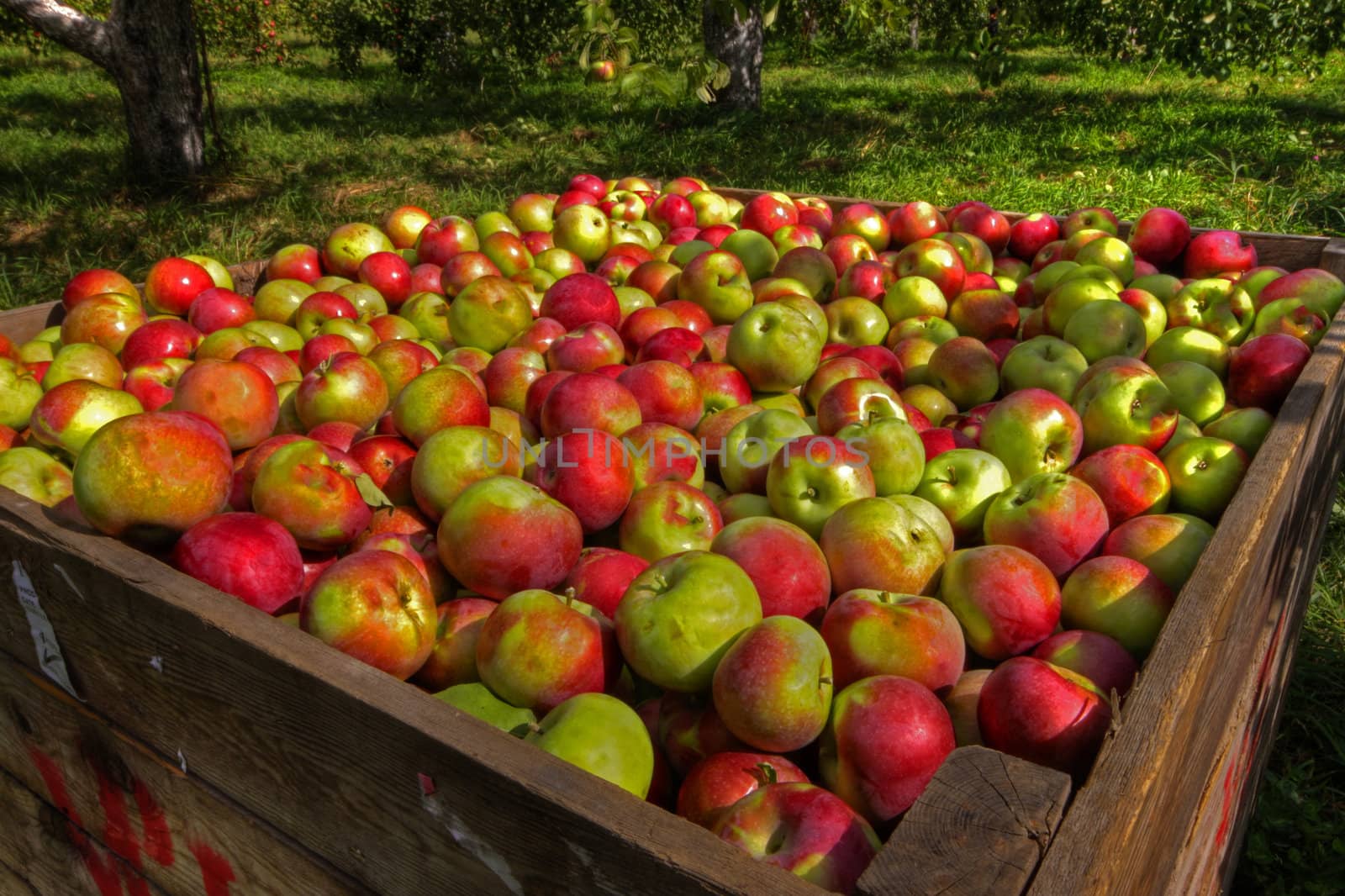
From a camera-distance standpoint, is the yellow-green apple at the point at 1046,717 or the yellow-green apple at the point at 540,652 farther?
the yellow-green apple at the point at 540,652

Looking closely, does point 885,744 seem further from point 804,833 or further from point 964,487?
point 964,487

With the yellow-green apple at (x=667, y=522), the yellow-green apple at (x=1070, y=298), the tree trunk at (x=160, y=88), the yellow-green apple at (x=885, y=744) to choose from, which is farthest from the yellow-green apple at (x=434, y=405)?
the tree trunk at (x=160, y=88)

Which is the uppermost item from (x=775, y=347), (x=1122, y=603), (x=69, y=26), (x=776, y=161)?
(x=69, y=26)

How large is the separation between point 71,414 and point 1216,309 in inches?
122

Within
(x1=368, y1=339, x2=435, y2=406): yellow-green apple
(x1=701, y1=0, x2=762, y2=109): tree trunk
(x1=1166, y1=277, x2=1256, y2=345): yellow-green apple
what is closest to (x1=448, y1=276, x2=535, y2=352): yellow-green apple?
(x1=368, y1=339, x2=435, y2=406): yellow-green apple

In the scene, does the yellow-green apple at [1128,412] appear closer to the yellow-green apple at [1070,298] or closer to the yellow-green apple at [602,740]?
the yellow-green apple at [1070,298]

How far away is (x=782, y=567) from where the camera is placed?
→ 1.64 metres

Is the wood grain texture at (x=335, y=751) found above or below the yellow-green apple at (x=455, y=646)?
above

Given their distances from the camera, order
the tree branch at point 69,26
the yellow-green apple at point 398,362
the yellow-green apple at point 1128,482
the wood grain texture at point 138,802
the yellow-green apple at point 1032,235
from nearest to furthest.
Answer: the wood grain texture at point 138,802 → the yellow-green apple at point 1128,482 → the yellow-green apple at point 398,362 → the yellow-green apple at point 1032,235 → the tree branch at point 69,26

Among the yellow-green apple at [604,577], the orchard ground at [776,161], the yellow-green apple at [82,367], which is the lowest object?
the orchard ground at [776,161]

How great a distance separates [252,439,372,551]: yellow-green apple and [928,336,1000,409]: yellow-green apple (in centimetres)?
158

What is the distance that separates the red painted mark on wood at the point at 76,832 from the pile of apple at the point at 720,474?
433 mm

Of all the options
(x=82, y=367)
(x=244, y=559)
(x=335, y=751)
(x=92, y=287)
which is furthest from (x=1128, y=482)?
(x=92, y=287)

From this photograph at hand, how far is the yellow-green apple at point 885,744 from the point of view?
4.18 feet
